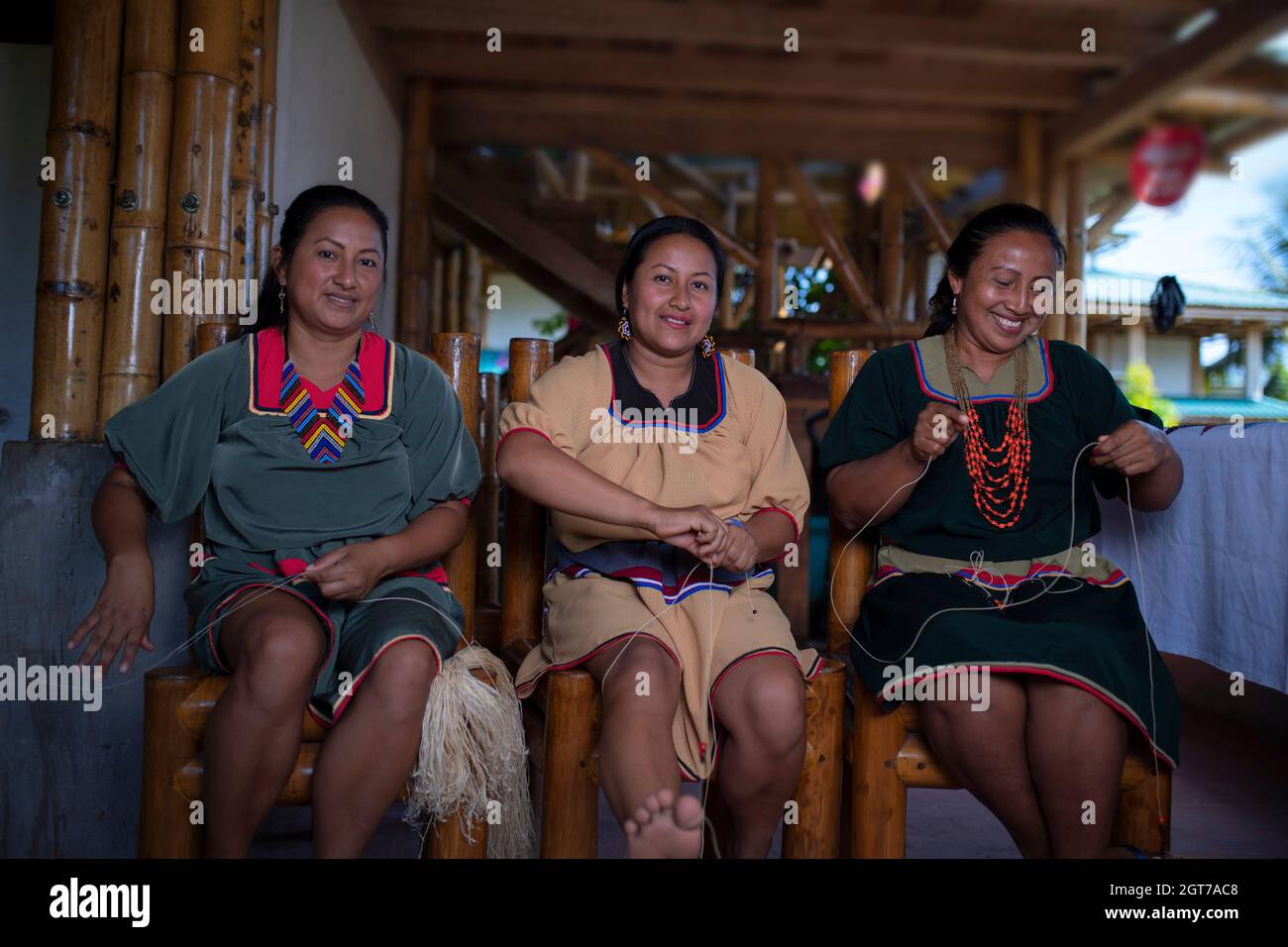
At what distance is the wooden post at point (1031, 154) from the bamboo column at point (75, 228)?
19.9ft

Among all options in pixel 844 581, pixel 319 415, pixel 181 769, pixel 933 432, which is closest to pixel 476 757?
pixel 181 769

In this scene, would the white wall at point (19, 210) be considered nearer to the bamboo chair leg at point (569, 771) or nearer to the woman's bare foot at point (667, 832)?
the bamboo chair leg at point (569, 771)

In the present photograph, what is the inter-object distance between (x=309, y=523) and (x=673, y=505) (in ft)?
2.26

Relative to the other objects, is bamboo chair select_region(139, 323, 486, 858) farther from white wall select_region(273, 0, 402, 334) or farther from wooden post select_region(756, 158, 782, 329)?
wooden post select_region(756, 158, 782, 329)

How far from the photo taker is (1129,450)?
6.21 ft

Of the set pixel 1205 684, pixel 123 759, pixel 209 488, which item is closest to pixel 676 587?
pixel 209 488

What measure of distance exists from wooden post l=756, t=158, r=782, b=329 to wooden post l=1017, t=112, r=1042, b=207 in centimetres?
172

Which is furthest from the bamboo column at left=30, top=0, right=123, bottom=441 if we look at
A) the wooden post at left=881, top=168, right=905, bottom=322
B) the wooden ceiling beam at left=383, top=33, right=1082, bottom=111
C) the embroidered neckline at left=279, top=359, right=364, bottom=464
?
the wooden post at left=881, top=168, right=905, bottom=322

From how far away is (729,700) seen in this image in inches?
67.3

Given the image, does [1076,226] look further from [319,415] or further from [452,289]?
[319,415]

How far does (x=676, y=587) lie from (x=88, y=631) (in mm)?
1011

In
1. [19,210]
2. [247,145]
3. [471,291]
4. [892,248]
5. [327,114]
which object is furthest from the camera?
[471,291]
